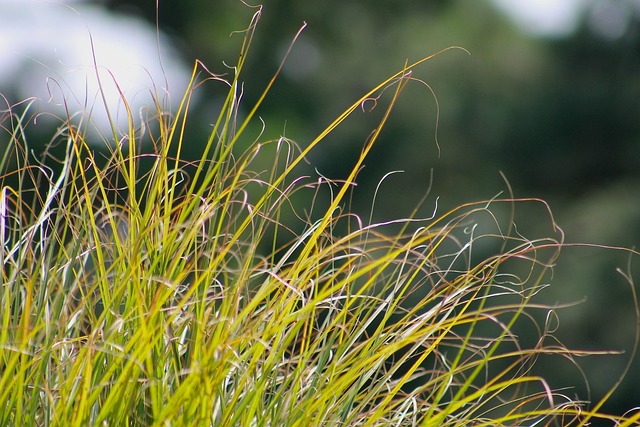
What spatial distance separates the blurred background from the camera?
6738 mm

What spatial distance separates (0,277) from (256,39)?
6.65 m

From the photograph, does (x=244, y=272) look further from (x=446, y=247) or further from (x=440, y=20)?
(x=440, y=20)

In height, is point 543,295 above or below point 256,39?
below

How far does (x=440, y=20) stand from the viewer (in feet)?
24.1

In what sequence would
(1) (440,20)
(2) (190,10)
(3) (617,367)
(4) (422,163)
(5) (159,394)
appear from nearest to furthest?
(5) (159,394)
(3) (617,367)
(4) (422,163)
(1) (440,20)
(2) (190,10)

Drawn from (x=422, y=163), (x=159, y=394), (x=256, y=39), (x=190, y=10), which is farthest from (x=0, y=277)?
(x=190, y=10)

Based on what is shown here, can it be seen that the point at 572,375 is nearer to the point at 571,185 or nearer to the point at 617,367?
the point at 617,367

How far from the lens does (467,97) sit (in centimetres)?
691

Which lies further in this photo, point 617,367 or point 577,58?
point 577,58

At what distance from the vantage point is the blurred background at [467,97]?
6.74 meters

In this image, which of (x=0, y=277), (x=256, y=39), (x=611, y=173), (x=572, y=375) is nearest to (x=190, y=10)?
(x=256, y=39)

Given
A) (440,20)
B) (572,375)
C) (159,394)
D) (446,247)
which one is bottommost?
(572,375)

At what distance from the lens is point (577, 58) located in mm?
7164

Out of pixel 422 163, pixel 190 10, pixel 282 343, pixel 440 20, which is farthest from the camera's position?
pixel 190 10
